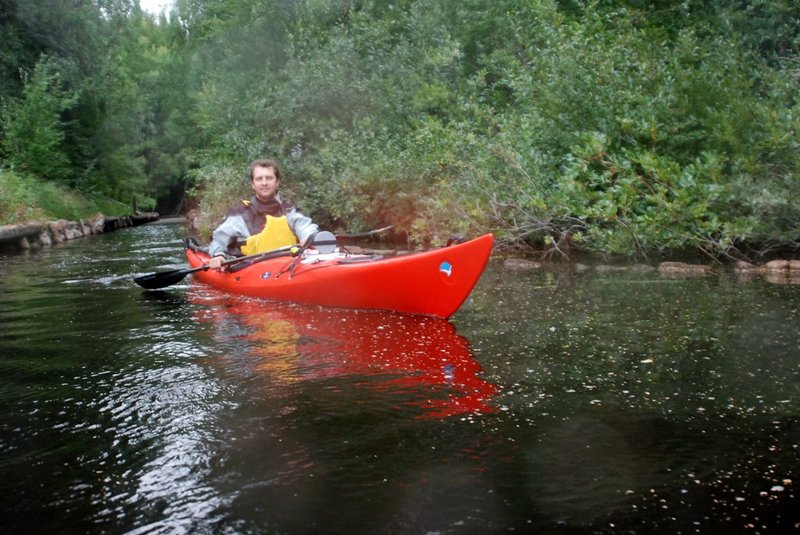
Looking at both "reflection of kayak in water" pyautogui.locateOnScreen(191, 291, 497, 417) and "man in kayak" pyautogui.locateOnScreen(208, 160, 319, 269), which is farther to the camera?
"man in kayak" pyautogui.locateOnScreen(208, 160, 319, 269)

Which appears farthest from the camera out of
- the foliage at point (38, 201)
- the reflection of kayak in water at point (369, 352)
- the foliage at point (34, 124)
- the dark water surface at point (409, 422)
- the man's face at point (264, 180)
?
the foliage at point (34, 124)

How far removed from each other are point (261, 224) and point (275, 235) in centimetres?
38

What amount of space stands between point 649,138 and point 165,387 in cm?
704

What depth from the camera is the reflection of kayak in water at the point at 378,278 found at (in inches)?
208

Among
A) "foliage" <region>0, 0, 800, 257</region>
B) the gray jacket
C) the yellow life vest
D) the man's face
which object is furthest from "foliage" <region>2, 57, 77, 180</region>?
the yellow life vest

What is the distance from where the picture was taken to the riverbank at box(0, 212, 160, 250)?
14.1 m

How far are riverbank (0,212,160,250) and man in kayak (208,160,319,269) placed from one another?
8.02 meters

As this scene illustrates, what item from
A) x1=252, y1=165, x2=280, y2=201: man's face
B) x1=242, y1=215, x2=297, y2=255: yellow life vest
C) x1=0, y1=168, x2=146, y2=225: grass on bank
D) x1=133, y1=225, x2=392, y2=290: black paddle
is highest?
x1=0, y1=168, x2=146, y2=225: grass on bank

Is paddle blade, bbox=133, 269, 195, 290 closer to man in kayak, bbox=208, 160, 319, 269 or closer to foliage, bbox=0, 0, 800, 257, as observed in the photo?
man in kayak, bbox=208, 160, 319, 269

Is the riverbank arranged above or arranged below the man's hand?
above

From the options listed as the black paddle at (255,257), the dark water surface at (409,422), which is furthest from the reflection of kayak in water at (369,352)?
the black paddle at (255,257)

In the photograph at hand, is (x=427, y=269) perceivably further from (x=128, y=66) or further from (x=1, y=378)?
(x=128, y=66)

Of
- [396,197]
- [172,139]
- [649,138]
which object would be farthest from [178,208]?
[649,138]

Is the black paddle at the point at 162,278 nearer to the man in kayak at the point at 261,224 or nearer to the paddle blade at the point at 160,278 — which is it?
the paddle blade at the point at 160,278
